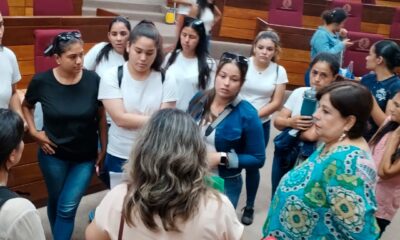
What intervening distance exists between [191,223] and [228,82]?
1119mm

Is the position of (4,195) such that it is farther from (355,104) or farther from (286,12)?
(286,12)

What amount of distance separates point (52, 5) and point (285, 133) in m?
3.83

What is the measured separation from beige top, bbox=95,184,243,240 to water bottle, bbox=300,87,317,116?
1.22m

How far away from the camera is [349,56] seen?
5.65 meters

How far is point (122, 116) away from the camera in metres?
2.27

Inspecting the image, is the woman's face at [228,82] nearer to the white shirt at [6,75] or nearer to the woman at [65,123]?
the woman at [65,123]

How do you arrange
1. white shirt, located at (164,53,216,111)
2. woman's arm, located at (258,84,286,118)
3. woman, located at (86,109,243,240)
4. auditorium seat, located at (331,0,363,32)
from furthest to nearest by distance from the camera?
auditorium seat, located at (331,0,363,32)
woman's arm, located at (258,84,286,118)
white shirt, located at (164,53,216,111)
woman, located at (86,109,243,240)

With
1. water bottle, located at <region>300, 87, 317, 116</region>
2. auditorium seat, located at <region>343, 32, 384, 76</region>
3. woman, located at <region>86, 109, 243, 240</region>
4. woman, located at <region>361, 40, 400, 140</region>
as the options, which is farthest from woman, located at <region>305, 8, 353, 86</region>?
woman, located at <region>86, 109, 243, 240</region>

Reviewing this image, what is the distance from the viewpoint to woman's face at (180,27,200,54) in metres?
2.84

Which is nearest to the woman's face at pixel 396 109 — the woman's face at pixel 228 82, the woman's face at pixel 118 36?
the woman's face at pixel 228 82

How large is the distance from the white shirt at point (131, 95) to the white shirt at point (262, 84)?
0.89 m

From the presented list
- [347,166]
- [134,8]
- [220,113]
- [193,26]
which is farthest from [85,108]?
[134,8]

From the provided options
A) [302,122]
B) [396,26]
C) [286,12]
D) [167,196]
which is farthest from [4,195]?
[396,26]

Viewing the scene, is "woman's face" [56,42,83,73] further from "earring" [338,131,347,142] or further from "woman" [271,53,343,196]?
"earring" [338,131,347,142]
